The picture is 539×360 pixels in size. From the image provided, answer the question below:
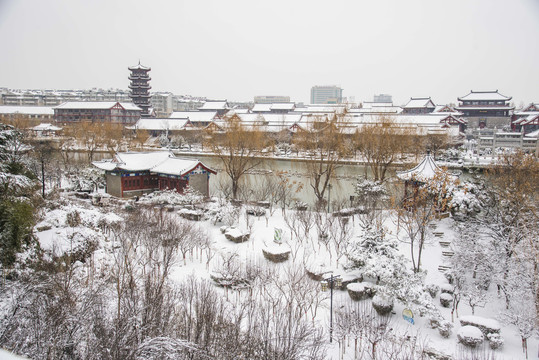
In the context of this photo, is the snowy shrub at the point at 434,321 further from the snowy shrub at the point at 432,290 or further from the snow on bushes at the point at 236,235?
the snow on bushes at the point at 236,235

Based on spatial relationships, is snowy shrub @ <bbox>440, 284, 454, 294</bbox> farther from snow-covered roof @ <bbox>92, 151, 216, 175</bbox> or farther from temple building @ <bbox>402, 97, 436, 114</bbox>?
temple building @ <bbox>402, 97, 436, 114</bbox>

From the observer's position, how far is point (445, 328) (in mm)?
6383

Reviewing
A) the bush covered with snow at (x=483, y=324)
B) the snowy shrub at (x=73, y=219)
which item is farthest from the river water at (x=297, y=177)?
the bush covered with snow at (x=483, y=324)

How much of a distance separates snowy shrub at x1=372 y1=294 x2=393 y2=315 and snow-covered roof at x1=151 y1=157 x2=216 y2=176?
959 cm

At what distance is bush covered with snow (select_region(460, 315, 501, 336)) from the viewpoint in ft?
20.4

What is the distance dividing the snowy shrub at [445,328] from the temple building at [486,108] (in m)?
40.4

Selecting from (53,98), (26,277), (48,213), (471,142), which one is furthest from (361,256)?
(53,98)

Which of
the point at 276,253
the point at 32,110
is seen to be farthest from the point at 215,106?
the point at 276,253

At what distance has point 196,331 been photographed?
4.72 meters

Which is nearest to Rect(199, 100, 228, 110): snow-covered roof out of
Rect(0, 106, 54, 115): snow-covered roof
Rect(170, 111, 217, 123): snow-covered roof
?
Rect(170, 111, 217, 123): snow-covered roof

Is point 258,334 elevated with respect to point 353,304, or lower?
elevated

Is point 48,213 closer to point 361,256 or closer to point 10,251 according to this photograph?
point 10,251

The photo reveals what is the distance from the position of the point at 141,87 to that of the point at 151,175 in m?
38.8

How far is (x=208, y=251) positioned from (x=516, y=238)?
22.7 ft
